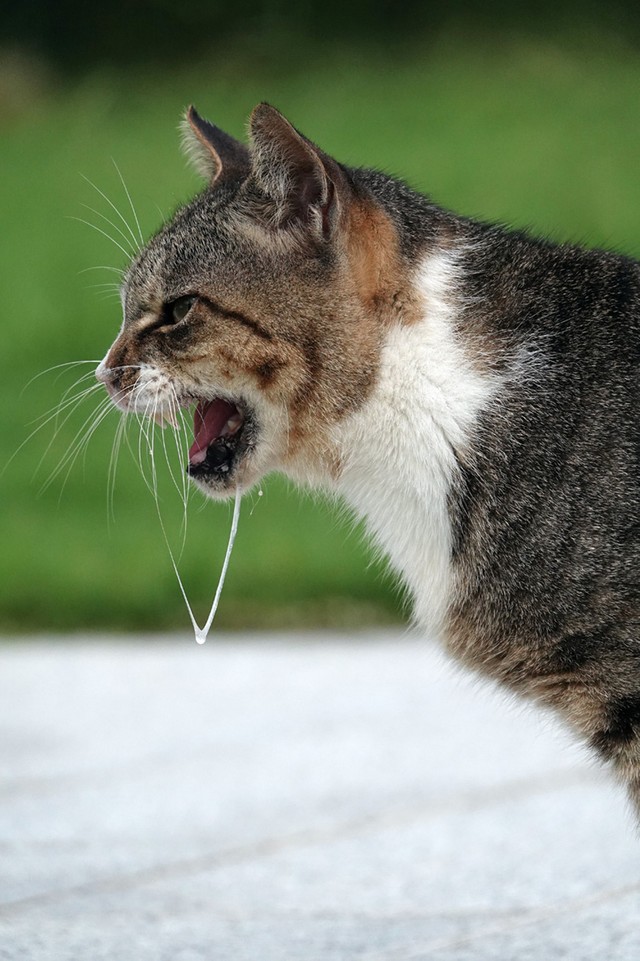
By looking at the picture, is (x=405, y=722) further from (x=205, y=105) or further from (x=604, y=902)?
(x=205, y=105)

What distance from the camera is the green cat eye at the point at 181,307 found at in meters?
2.57

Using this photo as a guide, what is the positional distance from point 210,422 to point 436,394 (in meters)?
0.44

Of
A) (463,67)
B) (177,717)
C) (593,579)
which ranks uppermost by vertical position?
(463,67)

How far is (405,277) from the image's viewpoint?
2.51 m

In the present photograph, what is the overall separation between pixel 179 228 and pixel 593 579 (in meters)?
1.05

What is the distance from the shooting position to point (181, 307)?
102 inches

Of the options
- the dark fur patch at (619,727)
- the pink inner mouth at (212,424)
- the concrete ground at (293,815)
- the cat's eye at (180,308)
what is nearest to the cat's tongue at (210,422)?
the pink inner mouth at (212,424)

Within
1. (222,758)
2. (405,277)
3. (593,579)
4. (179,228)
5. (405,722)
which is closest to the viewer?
(593,579)

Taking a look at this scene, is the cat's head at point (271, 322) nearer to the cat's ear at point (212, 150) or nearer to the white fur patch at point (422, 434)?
the white fur patch at point (422, 434)

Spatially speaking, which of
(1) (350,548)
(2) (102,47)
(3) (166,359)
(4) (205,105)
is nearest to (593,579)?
(3) (166,359)

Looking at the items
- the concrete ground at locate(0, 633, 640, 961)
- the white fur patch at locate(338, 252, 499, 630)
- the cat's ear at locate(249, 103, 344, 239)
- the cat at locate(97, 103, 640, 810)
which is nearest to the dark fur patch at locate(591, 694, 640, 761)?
the cat at locate(97, 103, 640, 810)

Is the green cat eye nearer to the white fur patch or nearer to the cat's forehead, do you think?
the cat's forehead

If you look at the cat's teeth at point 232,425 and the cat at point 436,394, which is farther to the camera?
the cat's teeth at point 232,425

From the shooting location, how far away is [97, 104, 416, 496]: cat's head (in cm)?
248
